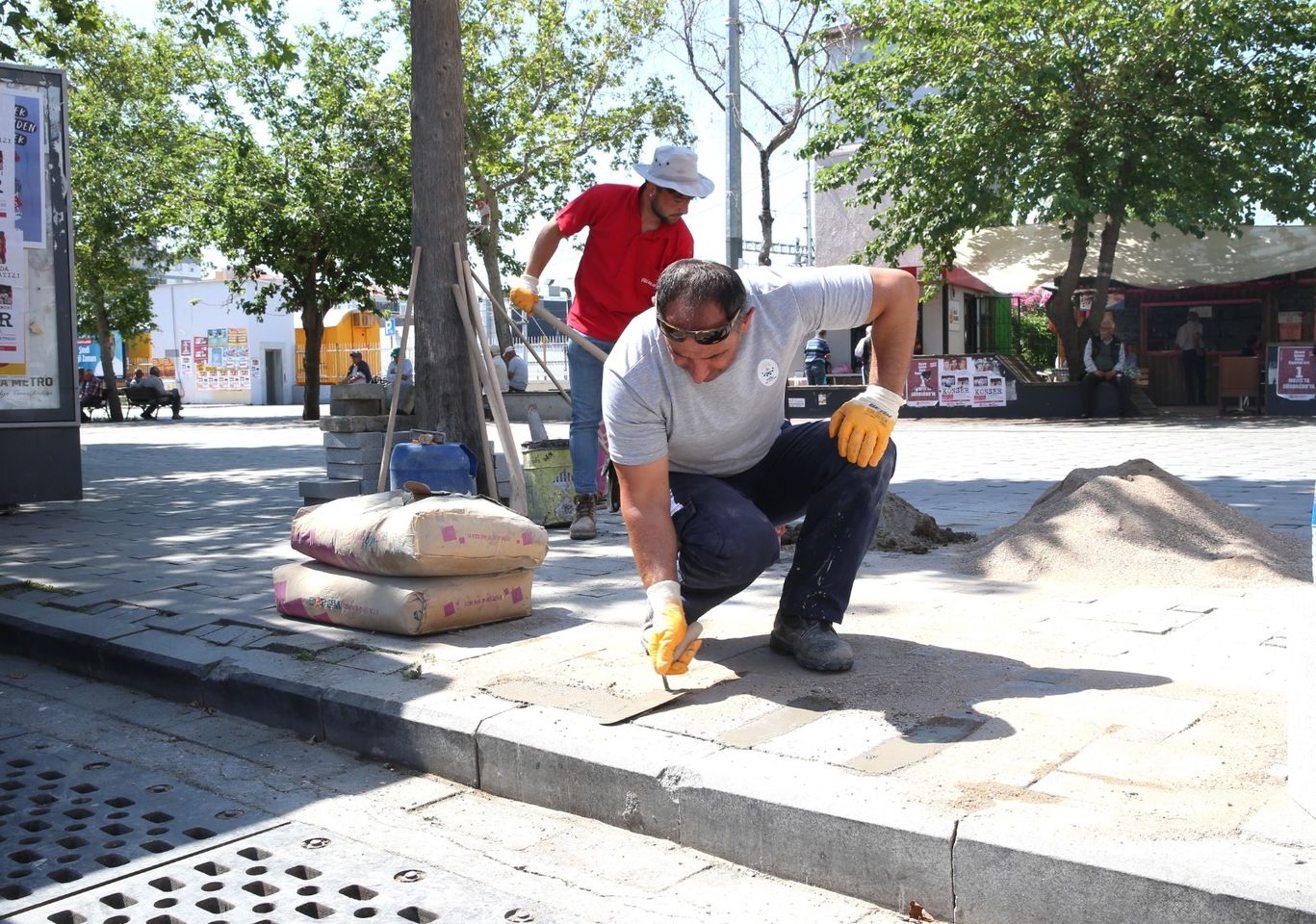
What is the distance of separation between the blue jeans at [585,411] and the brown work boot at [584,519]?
0.05 metres

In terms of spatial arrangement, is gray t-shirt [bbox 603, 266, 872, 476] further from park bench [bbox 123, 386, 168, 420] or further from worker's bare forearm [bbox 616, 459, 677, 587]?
park bench [bbox 123, 386, 168, 420]

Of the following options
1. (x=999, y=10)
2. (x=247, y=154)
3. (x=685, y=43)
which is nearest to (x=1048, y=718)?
(x=999, y=10)

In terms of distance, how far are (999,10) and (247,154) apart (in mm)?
15185

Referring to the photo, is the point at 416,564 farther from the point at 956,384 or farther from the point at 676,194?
the point at 956,384

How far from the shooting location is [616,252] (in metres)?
6.48

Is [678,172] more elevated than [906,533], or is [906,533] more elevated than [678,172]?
[678,172]

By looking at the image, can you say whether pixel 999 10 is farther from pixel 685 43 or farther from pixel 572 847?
pixel 572 847

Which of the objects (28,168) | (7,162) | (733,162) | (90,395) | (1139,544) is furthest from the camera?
(90,395)

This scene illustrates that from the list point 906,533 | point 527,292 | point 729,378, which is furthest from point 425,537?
point 906,533

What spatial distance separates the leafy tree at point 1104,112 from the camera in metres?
17.3

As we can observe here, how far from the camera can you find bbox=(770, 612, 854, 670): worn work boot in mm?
3648

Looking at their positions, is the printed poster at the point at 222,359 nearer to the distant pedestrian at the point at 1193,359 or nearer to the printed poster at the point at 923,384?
the printed poster at the point at 923,384

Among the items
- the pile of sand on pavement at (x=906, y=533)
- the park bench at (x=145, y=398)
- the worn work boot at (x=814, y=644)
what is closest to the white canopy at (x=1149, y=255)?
the pile of sand on pavement at (x=906, y=533)

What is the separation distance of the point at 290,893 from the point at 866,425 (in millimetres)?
1991
